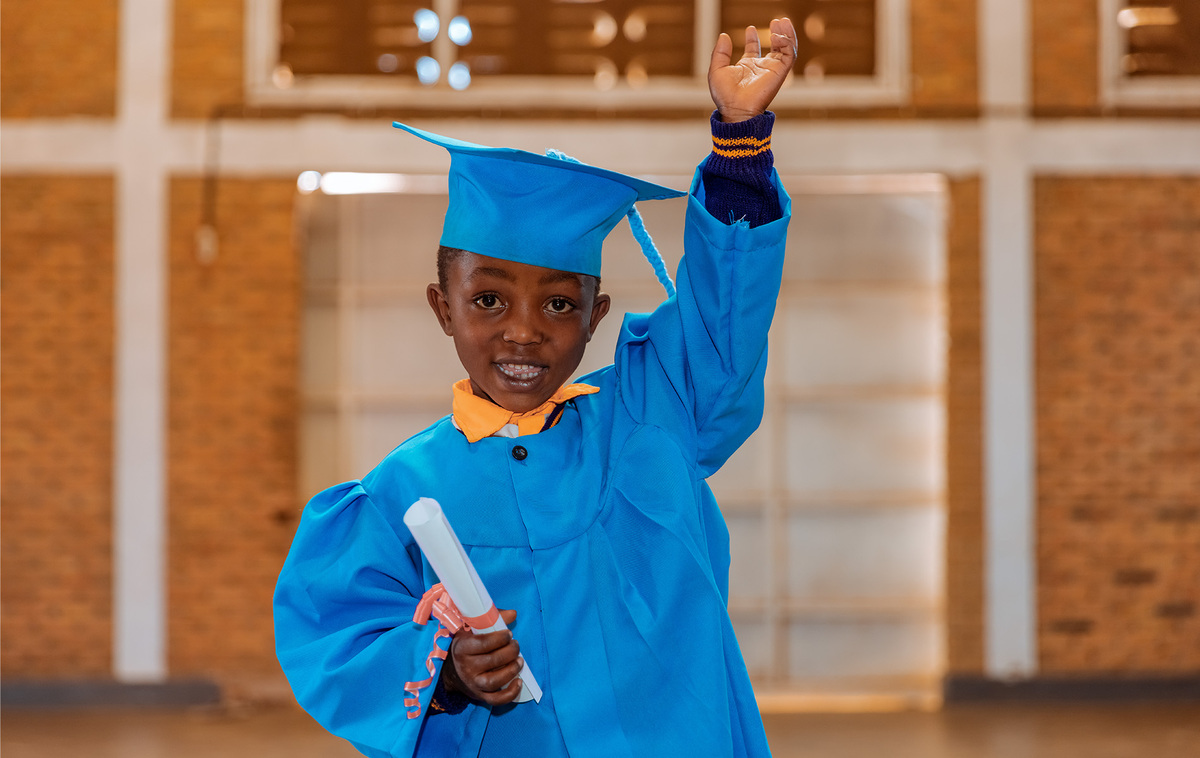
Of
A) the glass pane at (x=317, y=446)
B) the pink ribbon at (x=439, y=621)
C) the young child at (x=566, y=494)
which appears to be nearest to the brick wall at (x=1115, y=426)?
the glass pane at (x=317, y=446)

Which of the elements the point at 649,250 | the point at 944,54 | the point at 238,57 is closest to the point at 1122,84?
the point at 944,54

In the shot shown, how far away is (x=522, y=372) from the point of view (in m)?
1.33

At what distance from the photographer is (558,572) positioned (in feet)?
4.18

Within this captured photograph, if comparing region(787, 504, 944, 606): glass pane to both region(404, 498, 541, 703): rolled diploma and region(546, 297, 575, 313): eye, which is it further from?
region(404, 498, 541, 703): rolled diploma

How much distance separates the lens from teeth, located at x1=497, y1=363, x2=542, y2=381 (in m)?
1.33

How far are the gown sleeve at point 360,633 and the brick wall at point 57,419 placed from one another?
4865 mm

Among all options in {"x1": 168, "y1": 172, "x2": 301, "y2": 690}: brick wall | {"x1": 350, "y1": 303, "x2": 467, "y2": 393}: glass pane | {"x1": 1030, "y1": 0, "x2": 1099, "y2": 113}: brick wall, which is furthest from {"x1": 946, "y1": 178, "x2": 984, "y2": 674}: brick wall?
{"x1": 168, "y1": 172, "x2": 301, "y2": 690}: brick wall

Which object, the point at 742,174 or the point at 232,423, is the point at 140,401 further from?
the point at 742,174

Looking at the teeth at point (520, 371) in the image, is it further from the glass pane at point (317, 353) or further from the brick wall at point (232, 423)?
the glass pane at point (317, 353)

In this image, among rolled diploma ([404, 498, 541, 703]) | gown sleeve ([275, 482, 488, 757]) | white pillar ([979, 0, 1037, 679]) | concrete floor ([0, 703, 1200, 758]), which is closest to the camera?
rolled diploma ([404, 498, 541, 703])

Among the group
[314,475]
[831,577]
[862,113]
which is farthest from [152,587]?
[862,113]

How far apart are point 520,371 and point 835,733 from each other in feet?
14.4

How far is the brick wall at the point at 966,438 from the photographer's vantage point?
5641 mm

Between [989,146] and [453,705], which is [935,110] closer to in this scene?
[989,146]
